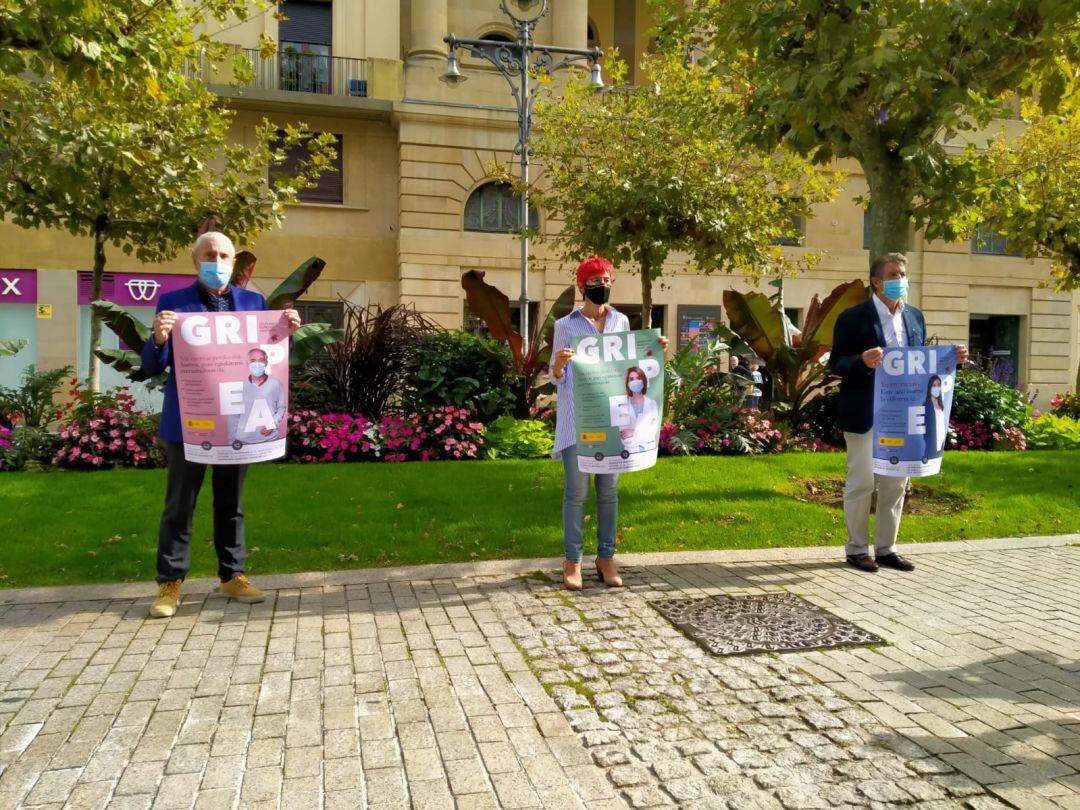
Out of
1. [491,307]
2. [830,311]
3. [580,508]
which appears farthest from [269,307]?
[830,311]

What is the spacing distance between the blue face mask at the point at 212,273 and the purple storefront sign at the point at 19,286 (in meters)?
20.0

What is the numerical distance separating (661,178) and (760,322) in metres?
3.41

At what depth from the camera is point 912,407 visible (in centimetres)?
561

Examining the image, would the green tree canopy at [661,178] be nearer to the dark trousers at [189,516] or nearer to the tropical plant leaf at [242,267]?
the tropical plant leaf at [242,267]

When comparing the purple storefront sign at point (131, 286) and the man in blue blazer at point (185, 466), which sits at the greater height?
the purple storefront sign at point (131, 286)

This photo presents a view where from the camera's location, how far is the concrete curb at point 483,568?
5.06 metres

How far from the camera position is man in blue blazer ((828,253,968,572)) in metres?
5.79

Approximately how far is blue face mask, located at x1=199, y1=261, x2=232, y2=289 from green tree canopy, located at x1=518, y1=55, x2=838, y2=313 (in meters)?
9.43

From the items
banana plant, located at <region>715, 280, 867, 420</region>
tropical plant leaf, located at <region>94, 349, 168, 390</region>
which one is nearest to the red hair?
tropical plant leaf, located at <region>94, 349, 168, 390</region>

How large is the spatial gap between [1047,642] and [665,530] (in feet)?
9.42

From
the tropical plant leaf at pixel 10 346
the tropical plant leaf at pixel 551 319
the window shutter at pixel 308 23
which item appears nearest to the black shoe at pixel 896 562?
the tropical plant leaf at pixel 551 319

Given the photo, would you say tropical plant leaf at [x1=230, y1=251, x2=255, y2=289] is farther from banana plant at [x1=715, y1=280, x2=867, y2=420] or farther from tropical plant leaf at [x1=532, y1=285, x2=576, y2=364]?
banana plant at [x1=715, y1=280, x2=867, y2=420]

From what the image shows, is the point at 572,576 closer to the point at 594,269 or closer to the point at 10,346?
the point at 594,269

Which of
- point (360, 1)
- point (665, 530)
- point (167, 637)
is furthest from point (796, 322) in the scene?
point (167, 637)
